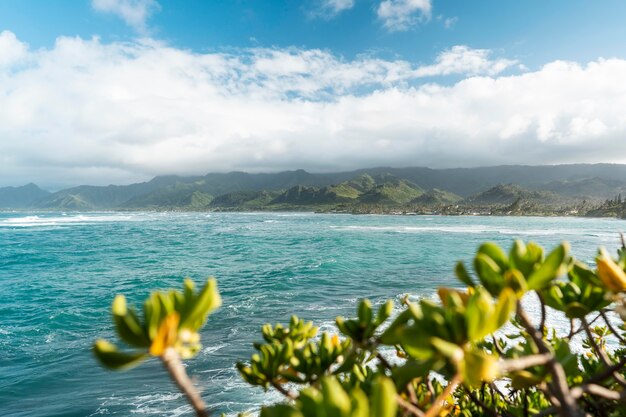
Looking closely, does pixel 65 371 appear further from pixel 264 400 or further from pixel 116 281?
pixel 116 281

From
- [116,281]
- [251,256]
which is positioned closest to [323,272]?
[251,256]

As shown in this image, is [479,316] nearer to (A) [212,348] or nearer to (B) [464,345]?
(B) [464,345]

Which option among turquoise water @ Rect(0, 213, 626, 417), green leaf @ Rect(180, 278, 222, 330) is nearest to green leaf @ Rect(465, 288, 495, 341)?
green leaf @ Rect(180, 278, 222, 330)

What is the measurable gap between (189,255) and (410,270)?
2163 centimetres

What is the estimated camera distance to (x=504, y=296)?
3.28 feet

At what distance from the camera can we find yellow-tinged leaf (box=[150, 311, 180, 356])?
106cm

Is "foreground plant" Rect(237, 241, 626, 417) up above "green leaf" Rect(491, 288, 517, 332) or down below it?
below

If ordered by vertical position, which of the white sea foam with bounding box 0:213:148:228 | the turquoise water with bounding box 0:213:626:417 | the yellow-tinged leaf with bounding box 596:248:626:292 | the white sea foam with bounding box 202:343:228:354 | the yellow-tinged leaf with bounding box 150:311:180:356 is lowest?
the turquoise water with bounding box 0:213:626:417

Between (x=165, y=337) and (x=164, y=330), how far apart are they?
0.02 meters

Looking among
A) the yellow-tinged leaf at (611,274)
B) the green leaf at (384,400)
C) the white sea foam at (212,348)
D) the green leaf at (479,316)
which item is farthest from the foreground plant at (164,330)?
the white sea foam at (212,348)

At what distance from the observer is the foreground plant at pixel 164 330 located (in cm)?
106

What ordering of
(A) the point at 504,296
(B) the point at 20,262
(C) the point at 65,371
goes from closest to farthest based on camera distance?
(A) the point at 504,296, (C) the point at 65,371, (B) the point at 20,262

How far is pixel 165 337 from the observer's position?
107 centimetres

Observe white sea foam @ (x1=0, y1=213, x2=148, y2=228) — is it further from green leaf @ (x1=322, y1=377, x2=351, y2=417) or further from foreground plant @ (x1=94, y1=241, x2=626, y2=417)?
green leaf @ (x1=322, y1=377, x2=351, y2=417)
